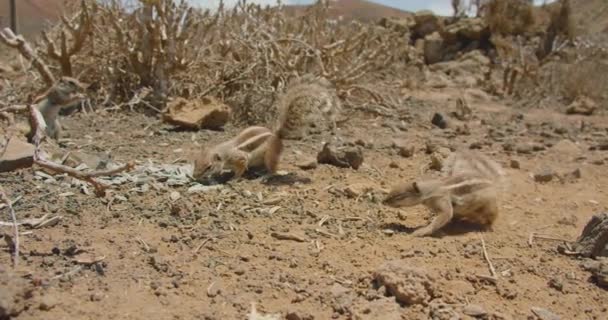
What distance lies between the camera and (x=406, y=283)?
3.03m

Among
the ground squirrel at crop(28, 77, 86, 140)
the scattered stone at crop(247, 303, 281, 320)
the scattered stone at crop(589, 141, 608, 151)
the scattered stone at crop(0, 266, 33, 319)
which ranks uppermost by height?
the ground squirrel at crop(28, 77, 86, 140)

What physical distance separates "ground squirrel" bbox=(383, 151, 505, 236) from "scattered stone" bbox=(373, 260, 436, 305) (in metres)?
0.80

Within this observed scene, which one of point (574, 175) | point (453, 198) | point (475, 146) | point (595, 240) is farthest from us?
point (475, 146)

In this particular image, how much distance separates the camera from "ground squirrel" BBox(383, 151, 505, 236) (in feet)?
12.9

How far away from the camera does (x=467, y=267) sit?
349 cm

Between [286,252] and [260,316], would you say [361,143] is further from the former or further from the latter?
[260,316]

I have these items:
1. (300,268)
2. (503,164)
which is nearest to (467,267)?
(300,268)

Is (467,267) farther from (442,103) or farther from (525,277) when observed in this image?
(442,103)

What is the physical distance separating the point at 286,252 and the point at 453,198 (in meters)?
1.19

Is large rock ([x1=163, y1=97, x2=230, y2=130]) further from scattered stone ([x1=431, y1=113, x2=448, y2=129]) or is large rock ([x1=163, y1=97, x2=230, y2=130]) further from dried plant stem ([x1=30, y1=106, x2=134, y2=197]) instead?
dried plant stem ([x1=30, y1=106, x2=134, y2=197])

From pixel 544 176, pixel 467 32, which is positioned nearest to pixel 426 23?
pixel 467 32

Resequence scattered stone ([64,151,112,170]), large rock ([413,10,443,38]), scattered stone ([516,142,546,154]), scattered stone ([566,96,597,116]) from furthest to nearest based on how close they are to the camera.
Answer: large rock ([413,10,443,38]), scattered stone ([566,96,597,116]), scattered stone ([516,142,546,154]), scattered stone ([64,151,112,170])

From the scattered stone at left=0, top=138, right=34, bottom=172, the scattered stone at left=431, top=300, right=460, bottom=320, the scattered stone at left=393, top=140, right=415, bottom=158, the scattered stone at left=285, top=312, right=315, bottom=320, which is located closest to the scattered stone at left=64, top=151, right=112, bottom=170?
the scattered stone at left=0, top=138, right=34, bottom=172

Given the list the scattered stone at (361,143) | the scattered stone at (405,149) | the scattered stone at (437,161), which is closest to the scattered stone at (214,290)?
the scattered stone at (437,161)
